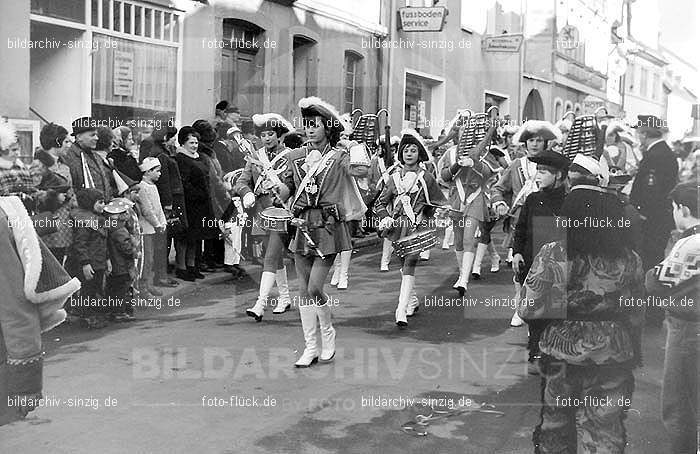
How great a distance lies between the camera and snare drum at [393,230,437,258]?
889 centimetres

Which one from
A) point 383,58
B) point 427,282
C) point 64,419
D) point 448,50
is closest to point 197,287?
point 427,282

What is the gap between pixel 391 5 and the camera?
20.9m

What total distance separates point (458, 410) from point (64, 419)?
2.44 m

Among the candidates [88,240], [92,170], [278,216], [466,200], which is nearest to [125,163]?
[92,170]

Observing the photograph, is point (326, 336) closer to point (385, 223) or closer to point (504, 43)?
point (385, 223)

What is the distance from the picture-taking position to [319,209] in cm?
721

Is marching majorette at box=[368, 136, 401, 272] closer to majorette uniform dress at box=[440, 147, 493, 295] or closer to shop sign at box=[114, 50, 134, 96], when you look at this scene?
majorette uniform dress at box=[440, 147, 493, 295]

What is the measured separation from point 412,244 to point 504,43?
1683 cm

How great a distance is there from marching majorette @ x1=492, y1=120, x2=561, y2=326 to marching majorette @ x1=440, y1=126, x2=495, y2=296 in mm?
675

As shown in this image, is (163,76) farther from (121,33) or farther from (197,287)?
(197,287)

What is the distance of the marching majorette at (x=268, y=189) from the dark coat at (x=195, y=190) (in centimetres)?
142

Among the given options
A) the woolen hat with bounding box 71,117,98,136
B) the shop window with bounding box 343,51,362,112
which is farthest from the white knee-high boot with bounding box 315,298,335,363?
the shop window with bounding box 343,51,362,112

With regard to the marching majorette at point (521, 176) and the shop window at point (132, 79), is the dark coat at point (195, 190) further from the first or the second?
the marching majorette at point (521, 176)

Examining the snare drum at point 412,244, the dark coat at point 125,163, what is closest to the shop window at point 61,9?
the dark coat at point 125,163
